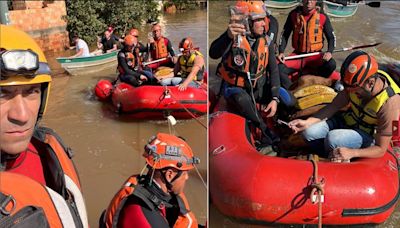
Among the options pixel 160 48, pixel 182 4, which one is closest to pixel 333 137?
pixel 160 48

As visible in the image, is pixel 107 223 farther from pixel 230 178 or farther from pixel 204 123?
pixel 204 123

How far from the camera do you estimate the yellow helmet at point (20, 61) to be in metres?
1.03

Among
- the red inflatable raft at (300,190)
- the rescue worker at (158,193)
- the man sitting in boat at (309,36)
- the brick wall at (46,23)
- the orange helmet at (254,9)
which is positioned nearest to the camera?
the rescue worker at (158,193)

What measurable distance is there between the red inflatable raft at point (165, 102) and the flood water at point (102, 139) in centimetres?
14

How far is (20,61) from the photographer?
1.04 m

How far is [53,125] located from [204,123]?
5.64 feet

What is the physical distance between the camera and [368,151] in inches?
97.5

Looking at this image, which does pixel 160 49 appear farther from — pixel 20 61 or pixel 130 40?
pixel 20 61

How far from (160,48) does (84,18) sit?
403cm

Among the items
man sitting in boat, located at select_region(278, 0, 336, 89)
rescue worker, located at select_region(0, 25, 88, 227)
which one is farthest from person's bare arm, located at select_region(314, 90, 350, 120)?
rescue worker, located at select_region(0, 25, 88, 227)

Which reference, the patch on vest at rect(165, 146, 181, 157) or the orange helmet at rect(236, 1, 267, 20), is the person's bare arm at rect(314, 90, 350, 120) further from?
the patch on vest at rect(165, 146, 181, 157)

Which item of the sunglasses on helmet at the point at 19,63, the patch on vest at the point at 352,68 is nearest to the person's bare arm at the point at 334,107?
the patch on vest at the point at 352,68

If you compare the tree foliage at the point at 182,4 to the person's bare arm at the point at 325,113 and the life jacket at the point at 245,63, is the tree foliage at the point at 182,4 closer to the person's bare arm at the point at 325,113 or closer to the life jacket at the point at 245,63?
the life jacket at the point at 245,63

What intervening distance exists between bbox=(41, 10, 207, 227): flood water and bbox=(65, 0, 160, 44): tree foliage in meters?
2.37
